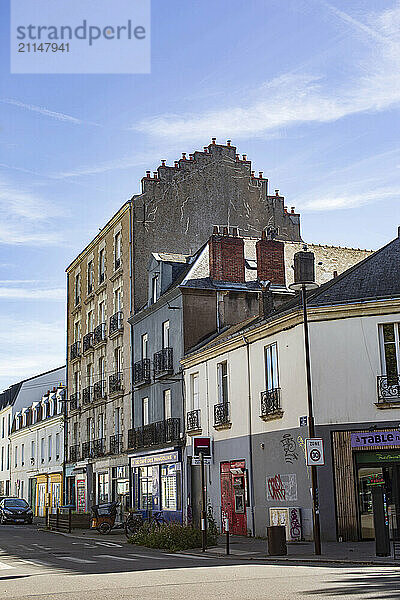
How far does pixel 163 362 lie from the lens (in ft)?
110

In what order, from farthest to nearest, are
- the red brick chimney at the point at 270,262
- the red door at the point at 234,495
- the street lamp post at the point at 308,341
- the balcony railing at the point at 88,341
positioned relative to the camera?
the balcony railing at the point at 88,341 < the red brick chimney at the point at 270,262 < the red door at the point at 234,495 < the street lamp post at the point at 308,341

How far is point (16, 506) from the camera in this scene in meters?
47.1

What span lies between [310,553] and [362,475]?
14.7 ft

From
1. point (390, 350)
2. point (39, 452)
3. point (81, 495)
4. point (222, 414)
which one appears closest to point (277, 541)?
point (390, 350)

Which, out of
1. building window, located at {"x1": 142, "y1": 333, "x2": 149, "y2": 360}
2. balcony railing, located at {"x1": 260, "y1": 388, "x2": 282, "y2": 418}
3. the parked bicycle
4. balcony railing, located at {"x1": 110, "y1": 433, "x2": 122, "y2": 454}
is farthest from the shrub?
balcony railing, located at {"x1": 110, "y1": 433, "x2": 122, "y2": 454}

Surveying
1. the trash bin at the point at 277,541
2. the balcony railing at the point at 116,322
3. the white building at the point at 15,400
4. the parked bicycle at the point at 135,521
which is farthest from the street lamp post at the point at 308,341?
the white building at the point at 15,400

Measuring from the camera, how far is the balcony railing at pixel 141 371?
35412 millimetres

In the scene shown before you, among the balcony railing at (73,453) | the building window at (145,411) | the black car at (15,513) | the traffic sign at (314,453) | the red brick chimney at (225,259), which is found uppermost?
the red brick chimney at (225,259)

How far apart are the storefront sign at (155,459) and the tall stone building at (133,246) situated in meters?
1.79

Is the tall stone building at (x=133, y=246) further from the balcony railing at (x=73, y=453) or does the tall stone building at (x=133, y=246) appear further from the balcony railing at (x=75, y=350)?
the balcony railing at (x=75, y=350)

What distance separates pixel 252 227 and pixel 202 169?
389 cm

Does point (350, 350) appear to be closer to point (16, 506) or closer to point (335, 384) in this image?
point (335, 384)

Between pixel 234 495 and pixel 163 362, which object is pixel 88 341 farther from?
pixel 234 495

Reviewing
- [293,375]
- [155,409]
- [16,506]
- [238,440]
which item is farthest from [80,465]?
[293,375]
